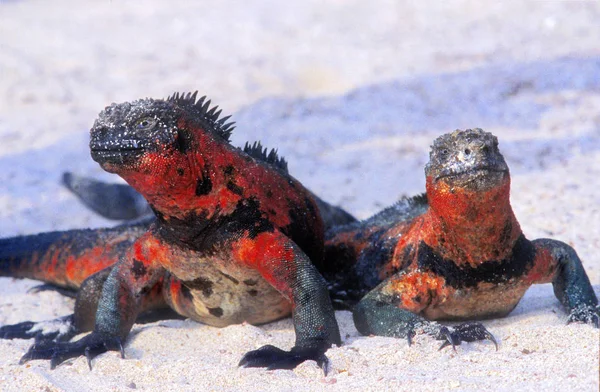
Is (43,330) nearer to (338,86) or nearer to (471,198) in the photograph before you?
(471,198)

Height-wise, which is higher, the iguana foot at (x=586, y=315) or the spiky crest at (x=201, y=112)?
the spiky crest at (x=201, y=112)

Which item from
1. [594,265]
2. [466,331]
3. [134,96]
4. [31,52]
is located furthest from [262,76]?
[466,331]

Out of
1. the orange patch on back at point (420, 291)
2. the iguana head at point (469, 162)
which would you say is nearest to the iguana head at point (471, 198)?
the iguana head at point (469, 162)

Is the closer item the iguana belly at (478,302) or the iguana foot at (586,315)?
the iguana foot at (586,315)

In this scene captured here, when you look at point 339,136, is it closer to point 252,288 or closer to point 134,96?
point 134,96

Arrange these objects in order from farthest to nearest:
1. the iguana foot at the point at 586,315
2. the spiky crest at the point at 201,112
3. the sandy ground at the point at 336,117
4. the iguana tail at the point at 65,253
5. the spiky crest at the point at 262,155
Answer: the iguana tail at the point at 65,253
the spiky crest at the point at 262,155
the spiky crest at the point at 201,112
the iguana foot at the point at 586,315
the sandy ground at the point at 336,117

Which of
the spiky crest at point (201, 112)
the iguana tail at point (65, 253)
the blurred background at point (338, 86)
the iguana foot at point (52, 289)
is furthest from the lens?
the blurred background at point (338, 86)

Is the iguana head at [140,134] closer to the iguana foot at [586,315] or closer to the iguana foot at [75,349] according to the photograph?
the iguana foot at [75,349]
